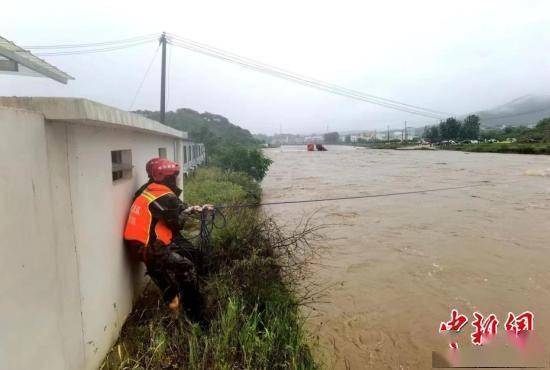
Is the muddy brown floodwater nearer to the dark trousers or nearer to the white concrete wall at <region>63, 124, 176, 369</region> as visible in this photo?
the dark trousers

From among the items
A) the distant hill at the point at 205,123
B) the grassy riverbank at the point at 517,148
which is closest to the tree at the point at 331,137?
the distant hill at the point at 205,123

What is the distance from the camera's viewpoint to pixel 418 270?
21.0ft

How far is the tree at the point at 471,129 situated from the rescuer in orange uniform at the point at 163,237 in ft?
233

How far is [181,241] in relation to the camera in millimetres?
3678

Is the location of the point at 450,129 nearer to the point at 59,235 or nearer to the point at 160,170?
the point at 160,170

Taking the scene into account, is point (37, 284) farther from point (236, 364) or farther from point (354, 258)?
point (354, 258)

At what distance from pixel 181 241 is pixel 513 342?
4147 mm

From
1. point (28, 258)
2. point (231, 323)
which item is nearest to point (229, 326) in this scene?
point (231, 323)

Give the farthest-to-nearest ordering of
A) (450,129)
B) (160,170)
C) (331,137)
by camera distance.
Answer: (331,137) < (450,129) < (160,170)

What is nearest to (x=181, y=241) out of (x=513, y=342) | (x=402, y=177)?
(x=513, y=342)

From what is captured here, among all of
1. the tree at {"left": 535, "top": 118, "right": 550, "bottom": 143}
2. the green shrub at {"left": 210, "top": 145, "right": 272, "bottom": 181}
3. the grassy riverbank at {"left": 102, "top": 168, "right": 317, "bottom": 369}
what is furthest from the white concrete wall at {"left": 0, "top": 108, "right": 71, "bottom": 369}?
the tree at {"left": 535, "top": 118, "right": 550, "bottom": 143}

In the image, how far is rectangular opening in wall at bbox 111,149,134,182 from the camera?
11.8ft

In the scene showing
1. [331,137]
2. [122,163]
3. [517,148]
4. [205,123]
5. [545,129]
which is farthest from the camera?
[331,137]

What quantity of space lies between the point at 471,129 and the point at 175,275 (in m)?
72.7
